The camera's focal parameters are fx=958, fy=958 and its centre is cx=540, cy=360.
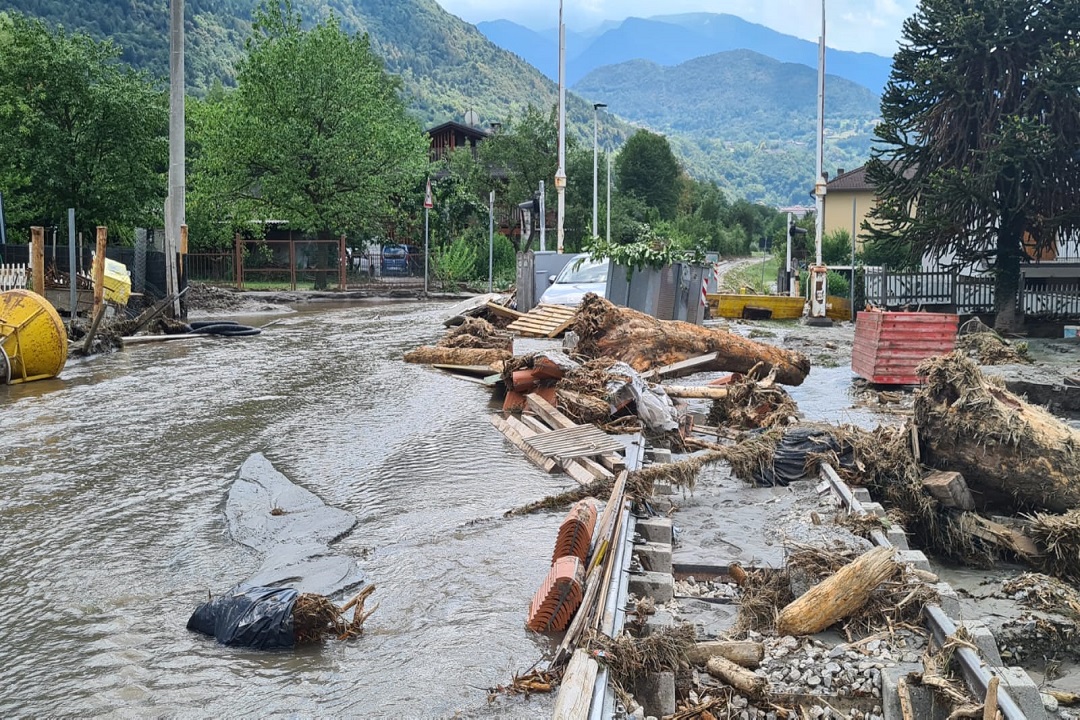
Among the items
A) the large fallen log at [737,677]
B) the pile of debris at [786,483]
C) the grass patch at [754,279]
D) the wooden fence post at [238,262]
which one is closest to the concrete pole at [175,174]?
the pile of debris at [786,483]

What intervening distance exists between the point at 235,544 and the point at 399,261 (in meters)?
42.3

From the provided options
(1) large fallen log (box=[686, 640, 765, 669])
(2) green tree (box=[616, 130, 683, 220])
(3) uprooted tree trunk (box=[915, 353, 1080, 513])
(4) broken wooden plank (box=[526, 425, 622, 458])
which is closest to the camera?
(1) large fallen log (box=[686, 640, 765, 669])

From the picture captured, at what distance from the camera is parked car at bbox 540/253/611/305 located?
1986 cm

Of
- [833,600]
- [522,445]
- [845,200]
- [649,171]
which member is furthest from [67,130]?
[649,171]

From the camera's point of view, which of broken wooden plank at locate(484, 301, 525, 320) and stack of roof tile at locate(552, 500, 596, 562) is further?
broken wooden plank at locate(484, 301, 525, 320)

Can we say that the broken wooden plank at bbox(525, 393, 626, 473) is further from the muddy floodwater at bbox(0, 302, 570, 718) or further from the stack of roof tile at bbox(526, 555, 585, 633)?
the stack of roof tile at bbox(526, 555, 585, 633)

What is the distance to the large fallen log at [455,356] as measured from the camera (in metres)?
15.6

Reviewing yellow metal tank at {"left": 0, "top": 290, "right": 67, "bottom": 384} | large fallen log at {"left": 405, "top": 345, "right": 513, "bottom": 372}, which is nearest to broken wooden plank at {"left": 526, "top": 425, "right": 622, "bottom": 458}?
large fallen log at {"left": 405, "top": 345, "right": 513, "bottom": 372}

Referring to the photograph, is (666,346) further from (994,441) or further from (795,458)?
(994,441)

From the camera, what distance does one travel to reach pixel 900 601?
514 centimetres

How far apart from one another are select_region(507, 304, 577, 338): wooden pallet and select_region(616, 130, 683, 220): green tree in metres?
64.4

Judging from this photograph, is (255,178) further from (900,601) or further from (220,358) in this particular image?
(900,601)

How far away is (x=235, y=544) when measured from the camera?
6734 mm

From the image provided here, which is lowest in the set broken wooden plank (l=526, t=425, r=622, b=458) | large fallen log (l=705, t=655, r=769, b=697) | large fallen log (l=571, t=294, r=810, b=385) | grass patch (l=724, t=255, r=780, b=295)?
large fallen log (l=705, t=655, r=769, b=697)
